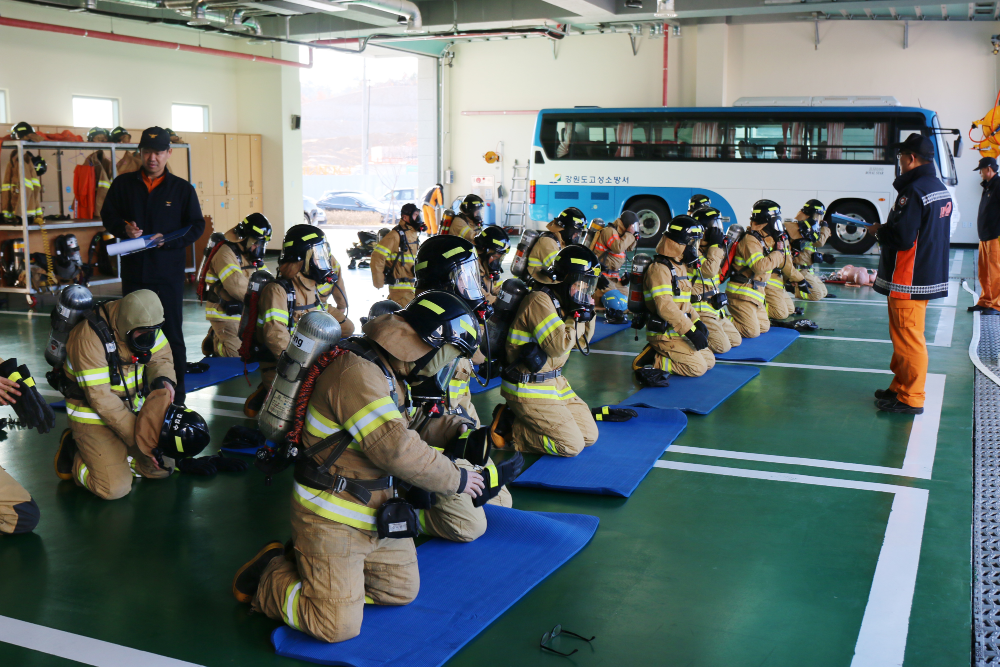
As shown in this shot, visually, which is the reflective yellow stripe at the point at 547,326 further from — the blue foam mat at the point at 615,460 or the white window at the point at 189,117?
the white window at the point at 189,117

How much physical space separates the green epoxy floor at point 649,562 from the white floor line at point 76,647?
49 mm

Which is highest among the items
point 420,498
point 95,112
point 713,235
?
point 95,112

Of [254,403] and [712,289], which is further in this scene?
[712,289]

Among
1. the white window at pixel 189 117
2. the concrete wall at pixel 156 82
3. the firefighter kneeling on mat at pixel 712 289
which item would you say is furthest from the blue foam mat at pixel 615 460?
the white window at pixel 189 117

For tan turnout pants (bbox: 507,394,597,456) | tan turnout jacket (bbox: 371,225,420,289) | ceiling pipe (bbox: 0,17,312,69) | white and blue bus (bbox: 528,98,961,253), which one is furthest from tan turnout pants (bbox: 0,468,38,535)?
white and blue bus (bbox: 528,98,961,253)

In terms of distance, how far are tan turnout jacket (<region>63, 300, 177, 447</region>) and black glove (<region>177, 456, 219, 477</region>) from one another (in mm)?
→ 501

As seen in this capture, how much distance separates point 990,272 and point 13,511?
38.4 feet

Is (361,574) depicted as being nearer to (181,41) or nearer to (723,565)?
(723,565)

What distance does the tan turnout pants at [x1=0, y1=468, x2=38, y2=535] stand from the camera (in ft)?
15.7

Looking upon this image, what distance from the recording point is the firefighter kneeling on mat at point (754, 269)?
1041cm

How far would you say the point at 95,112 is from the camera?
16766 mm

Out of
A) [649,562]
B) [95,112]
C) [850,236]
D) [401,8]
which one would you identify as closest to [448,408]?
[649,562]

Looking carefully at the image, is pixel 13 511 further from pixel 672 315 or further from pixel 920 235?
pixel 920 235

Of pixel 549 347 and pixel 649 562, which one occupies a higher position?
pixel 549 347
